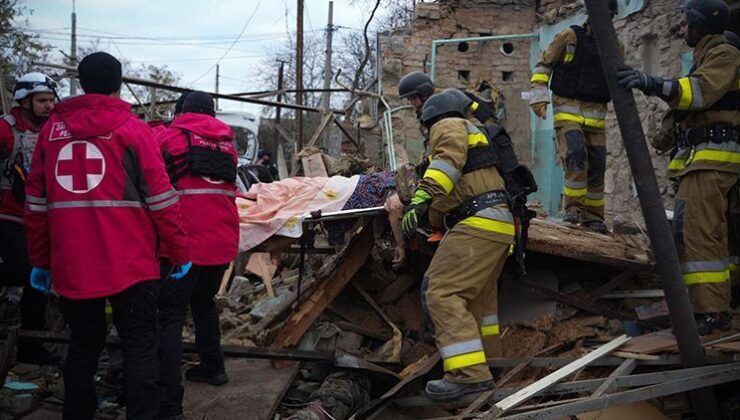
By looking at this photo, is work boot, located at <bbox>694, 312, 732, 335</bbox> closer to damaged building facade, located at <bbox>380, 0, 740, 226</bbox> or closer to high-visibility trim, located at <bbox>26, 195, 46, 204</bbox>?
high-visibility trim, located at <bbox>26, 195, 46, 204</bbox>

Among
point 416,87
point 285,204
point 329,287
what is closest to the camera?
point 416,87

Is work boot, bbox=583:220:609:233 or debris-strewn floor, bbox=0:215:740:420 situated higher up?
work boot, bbox=583:220:609:233

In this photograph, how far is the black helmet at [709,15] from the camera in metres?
3.87

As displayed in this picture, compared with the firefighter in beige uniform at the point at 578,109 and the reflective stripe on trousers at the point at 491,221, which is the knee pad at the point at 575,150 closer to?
the firefighter in beige uniform at the point at 578,109

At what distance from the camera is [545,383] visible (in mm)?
3578

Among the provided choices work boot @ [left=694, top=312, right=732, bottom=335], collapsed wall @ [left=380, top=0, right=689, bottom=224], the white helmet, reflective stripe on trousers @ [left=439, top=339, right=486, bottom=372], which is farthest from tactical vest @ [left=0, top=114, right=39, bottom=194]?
collapsed wall @ [left=380, top=0, right=689, bottom=224]

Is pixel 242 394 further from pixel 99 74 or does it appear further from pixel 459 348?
pixel 99 74

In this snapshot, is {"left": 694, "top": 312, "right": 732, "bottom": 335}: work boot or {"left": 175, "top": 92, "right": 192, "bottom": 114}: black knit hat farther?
{"left": 175, "top": 92, "right": 192, "bottom": 114}: black knit hat

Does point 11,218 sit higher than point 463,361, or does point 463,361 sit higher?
point 11,218

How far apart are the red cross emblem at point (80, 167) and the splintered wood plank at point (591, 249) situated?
2.92 m

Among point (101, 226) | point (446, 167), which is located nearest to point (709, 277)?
point (446, 167)

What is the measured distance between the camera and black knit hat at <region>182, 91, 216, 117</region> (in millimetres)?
4125

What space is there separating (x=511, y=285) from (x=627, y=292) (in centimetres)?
88

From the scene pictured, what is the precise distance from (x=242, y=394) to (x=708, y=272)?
2978 millimetres
